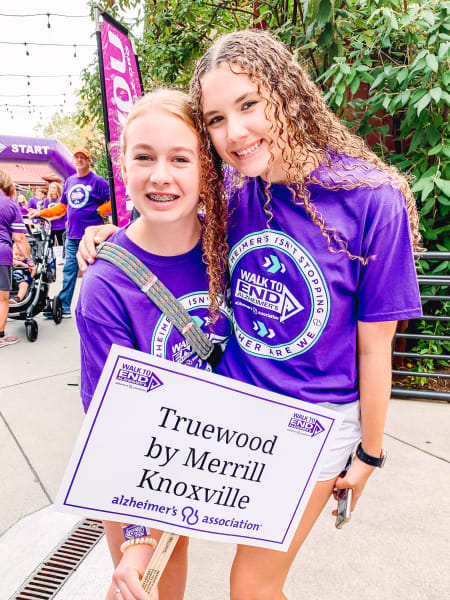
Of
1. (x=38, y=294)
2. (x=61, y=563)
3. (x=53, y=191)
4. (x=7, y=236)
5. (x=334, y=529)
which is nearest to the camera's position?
(x=61, y=563)

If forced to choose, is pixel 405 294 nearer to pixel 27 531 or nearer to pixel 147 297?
pixel 147 297

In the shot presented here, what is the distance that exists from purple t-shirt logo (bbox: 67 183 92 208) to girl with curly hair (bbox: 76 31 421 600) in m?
4.43

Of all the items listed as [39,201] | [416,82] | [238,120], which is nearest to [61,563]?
[238,120]

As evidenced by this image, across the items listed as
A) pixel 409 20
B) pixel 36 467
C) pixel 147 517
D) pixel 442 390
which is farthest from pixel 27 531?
pixel 409 20

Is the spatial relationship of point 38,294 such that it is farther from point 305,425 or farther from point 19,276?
point 305,425

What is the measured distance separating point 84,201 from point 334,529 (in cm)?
450

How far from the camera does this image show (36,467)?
275 cm

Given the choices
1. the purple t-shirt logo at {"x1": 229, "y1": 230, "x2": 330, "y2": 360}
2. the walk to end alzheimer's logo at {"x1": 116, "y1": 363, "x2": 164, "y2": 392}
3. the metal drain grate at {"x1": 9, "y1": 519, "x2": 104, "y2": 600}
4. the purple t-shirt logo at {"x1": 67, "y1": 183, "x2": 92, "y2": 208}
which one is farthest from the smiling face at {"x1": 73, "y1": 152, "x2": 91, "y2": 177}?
the walk to end alzheimer's logo at {"x1": 116, "y1": 363, "x2": 164, "y2": 392}

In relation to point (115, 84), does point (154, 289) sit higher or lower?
lower

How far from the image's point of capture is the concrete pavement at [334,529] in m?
1.86

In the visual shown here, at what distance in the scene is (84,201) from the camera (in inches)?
208

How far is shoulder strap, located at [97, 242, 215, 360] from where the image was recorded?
3.75ft

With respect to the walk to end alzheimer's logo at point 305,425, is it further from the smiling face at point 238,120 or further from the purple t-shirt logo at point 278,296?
the smiling face at point 238,120

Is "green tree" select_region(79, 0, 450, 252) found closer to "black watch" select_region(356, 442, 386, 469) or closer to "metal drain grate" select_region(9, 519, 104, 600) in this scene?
"black watch" select_region(356, 442, 386, 469)
